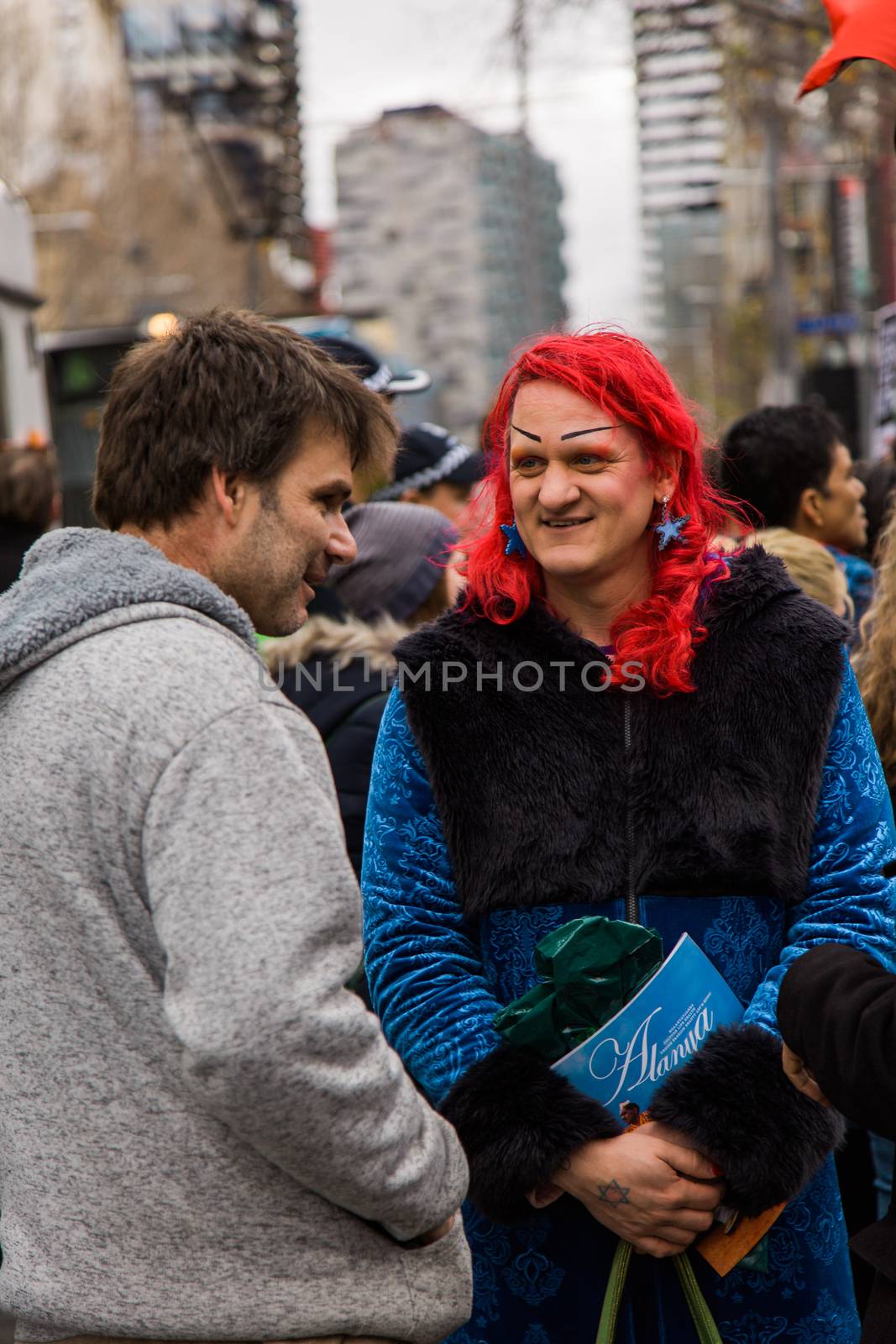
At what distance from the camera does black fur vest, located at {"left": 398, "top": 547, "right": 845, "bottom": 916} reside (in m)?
2.36

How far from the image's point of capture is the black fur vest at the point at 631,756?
7.73 ft

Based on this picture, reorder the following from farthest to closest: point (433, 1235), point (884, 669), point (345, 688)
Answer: point (345, 688), point (884, 669), point (433, 1235)

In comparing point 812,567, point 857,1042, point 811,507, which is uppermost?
point 811,507

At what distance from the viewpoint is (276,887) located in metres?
1.65

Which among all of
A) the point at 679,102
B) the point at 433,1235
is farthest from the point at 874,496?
the point at 679,102

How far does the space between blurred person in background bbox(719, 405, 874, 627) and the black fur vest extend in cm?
220

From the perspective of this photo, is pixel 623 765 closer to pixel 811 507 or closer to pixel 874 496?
pixel 811 507

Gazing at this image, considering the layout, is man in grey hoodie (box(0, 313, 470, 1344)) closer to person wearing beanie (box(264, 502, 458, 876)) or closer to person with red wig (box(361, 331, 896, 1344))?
person with red wig (box(361, 331, 896, 1344))

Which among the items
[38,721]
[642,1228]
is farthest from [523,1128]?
[38,721]

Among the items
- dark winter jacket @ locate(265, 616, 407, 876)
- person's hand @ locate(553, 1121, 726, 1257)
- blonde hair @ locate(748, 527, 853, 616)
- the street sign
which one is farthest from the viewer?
the street sign

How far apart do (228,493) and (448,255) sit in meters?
73.4

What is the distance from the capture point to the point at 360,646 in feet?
11.4

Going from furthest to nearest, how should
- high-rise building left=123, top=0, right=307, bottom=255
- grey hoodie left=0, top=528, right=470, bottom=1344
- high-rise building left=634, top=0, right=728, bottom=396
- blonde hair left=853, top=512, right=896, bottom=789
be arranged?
high-rise building left=123, top=0, right=307, bottom=255 < high-rise building left=634, top=0, right=728, bottom=396 < blonde hair left=853, top=512, right=896, bottom=789 < grey hoodie left=0, top=528, right=470, bottom=1344

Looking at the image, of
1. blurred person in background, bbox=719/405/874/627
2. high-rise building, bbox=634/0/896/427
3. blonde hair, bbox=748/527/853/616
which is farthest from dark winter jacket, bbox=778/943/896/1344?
blurred person in background, bbox=719/405/874/627
